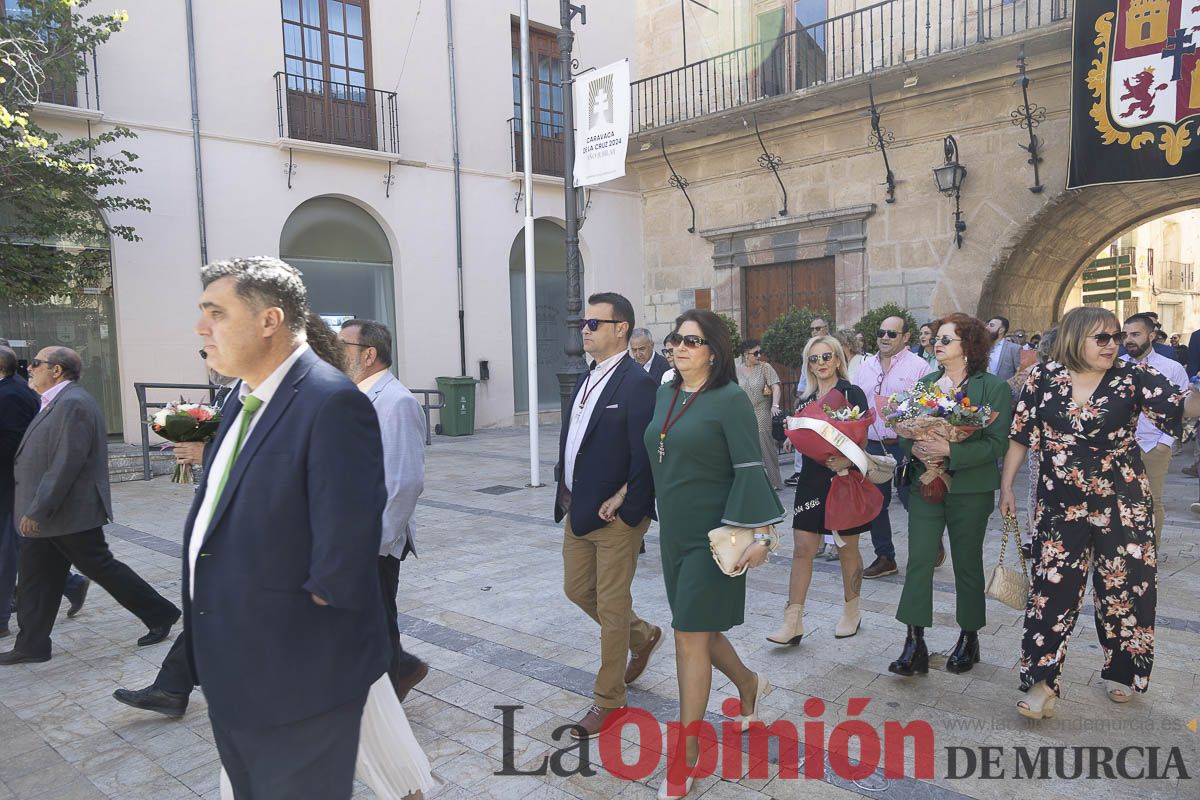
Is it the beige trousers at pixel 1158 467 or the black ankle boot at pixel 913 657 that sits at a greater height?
the beige trousers at pixel 1158 467

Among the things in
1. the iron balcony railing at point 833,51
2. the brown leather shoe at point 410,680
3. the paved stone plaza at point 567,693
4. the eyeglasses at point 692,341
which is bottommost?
the paved stone plaza at point 567,693

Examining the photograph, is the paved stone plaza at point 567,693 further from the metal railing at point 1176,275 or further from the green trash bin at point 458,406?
the metal railing at point 1176,275

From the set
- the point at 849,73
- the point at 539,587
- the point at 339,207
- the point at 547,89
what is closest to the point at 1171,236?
the point at 849,73

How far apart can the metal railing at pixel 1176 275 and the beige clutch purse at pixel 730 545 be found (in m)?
33.8

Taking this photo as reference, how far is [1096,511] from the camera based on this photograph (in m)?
3.41

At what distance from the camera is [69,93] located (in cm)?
1148

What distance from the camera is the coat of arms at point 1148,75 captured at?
373 inches

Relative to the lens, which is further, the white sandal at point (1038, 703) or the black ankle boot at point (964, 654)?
the black ankle boot at point (964, 654)

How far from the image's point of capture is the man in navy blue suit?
11.1 ft

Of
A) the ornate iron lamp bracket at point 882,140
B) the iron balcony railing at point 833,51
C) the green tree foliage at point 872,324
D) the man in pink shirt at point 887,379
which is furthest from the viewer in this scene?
the ornate iron lamp bracket at point 882,140

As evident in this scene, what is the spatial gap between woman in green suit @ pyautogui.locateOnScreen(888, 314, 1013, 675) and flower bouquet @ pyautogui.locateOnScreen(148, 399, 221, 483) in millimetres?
3089

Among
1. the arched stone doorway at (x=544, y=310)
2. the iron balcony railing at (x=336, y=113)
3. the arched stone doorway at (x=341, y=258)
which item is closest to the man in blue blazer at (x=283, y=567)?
the arched stone doorway at (x=341, y=258)

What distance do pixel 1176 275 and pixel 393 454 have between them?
36.4 m

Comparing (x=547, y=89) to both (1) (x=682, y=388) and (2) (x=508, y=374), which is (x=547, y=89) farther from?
(1) (x=682, y=388)
